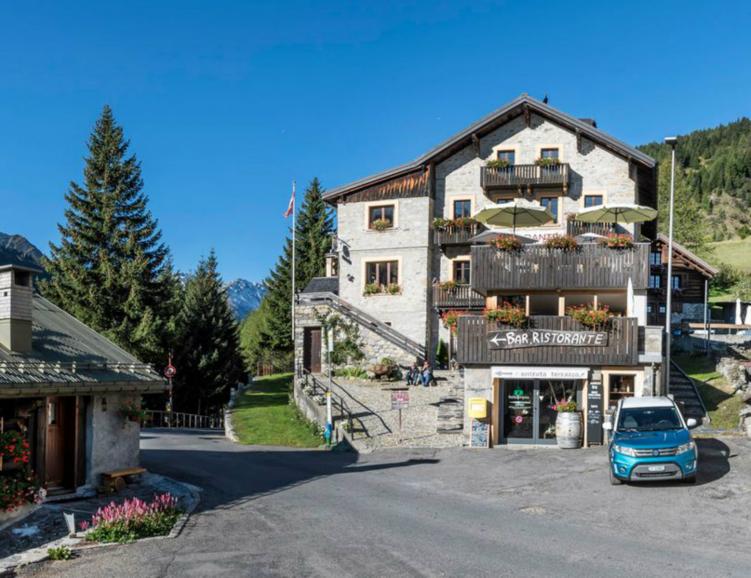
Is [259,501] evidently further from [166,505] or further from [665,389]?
[665,389]

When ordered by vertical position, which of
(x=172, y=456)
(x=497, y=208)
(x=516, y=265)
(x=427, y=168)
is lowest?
(x=172, y=456)

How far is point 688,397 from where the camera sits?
26.5m

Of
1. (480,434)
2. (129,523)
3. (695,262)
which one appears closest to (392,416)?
(480,434)

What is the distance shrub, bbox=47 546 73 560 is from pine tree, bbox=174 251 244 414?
3028 cm

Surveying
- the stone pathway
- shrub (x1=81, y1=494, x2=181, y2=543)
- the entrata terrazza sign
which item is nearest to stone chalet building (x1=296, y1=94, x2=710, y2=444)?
the stone pathway

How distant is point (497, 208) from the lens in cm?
2812

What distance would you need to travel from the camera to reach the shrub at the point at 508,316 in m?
24.0

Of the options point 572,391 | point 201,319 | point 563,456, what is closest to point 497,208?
point 572,391

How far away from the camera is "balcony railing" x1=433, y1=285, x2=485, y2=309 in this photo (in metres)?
36.5

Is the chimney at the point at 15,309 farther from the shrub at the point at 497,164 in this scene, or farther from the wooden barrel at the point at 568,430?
the shrub at the point at 497,164

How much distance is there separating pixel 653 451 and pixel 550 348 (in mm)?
7777

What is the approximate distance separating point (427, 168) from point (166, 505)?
2691 cm

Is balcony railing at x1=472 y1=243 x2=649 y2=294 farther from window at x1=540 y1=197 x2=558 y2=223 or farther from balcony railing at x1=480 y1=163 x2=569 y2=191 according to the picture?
window at x1=540 y1=197 x2=558 y2=223

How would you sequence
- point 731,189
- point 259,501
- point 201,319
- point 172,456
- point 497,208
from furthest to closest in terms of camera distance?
point 731,189, point 201,319, point 497,208, point 172,456, point 259,501
